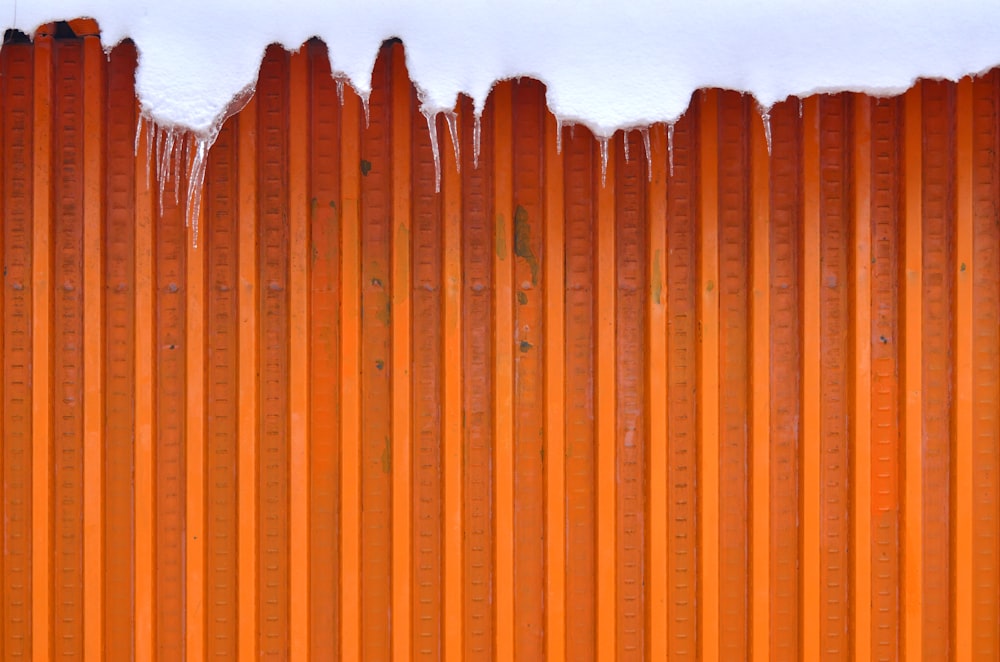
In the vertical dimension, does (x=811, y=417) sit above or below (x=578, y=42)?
below

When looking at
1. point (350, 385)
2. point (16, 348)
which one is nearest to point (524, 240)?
point (350, 385)

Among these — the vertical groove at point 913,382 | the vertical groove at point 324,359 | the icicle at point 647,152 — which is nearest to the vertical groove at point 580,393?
the icicle at point 647,152

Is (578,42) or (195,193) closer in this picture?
(578,42)

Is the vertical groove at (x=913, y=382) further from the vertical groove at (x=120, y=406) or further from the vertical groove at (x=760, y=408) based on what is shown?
the vertical groove at (x=120, y=406)

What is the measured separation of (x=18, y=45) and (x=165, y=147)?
53cm

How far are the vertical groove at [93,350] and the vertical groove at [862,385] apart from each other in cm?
217

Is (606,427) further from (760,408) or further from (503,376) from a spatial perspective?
(760,408)

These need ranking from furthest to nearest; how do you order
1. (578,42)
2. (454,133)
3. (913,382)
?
(913,382) → (454,133) → (578,42)

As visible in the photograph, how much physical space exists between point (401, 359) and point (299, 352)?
0.29 meters

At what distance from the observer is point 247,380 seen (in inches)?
85.7

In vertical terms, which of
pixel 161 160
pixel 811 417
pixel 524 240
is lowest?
pixel 811 417

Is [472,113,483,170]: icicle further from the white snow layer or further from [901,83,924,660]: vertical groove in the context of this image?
[901,83,924,660]: vertical groove

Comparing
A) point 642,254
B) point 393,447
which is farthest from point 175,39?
point 642,254

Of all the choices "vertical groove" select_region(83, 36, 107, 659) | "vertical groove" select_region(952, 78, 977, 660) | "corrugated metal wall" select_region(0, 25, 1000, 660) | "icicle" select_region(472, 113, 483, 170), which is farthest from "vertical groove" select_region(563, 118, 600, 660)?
"vertical groove" select_region(83, 36, 107, 659)
